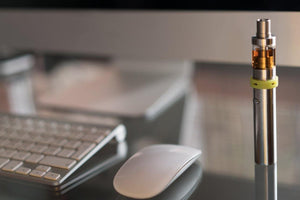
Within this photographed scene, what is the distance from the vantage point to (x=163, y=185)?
0.43 metres

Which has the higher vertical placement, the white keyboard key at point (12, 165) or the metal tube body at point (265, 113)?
the metal tube body at point (265, 113)

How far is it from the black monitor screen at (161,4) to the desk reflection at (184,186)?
216 millimetres

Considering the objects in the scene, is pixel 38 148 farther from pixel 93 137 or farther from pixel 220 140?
pixel 220 140

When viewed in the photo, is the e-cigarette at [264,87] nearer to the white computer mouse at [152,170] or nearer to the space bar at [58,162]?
the white computer mouse at [152,170]

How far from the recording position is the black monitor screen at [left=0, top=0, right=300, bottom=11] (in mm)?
538

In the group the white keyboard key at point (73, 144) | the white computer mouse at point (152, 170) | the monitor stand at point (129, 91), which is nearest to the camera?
the white computer mouse at point (152, 170)

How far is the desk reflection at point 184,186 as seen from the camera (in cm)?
44

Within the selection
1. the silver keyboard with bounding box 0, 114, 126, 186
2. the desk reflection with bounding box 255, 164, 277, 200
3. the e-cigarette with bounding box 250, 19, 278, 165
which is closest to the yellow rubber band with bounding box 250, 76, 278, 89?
the e-cigarette with bounding box 250, 19, 278, 165

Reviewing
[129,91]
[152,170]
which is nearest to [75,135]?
[152,170]

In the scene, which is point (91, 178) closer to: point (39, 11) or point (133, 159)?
point (133, 159)

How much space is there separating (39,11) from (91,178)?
0.34 m

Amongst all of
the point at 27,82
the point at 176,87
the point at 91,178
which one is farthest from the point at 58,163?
the point at 27,82

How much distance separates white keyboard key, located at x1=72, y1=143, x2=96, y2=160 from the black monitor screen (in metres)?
0.22

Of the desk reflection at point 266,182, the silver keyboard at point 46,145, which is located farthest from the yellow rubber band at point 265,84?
the silver keyboard at point 46,145
